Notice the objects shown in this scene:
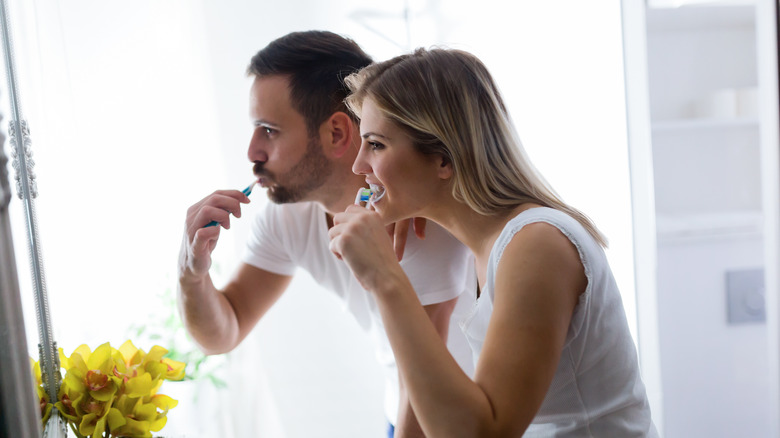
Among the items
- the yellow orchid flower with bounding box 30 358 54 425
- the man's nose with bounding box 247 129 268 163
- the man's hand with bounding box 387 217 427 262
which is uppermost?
the man's nose with bounding box 247 129 268 163

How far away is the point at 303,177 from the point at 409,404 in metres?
0.49

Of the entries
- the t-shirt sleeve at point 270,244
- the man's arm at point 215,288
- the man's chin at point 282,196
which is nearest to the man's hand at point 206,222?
the man's arm at point 215,288

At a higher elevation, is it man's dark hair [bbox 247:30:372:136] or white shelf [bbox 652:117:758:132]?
man's dark hair [bbox 247:30:372:136]

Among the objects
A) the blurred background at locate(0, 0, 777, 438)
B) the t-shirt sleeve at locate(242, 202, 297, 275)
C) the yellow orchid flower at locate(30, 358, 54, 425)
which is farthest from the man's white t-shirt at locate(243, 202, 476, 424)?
the yellow orchid flower at locate(30, 358, 54, 425)

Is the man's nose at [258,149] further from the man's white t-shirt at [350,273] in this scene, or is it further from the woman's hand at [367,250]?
the woman's hand at [367,250]

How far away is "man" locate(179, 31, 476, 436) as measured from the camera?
3.84 ft

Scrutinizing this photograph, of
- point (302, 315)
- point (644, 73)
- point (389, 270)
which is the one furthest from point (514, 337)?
point (302, 315)

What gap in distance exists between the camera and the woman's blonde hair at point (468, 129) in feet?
2.93

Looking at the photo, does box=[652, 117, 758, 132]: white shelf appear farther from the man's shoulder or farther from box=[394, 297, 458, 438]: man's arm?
the man's shoulder

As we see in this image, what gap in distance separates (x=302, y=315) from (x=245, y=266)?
3.34ft

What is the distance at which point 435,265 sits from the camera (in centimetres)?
115

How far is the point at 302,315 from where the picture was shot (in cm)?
242

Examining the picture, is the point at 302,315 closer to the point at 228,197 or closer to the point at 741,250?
the point at 228,197

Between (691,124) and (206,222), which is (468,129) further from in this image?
(691,124)
